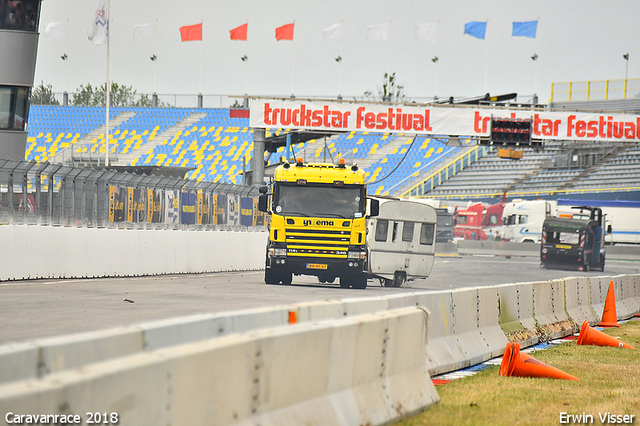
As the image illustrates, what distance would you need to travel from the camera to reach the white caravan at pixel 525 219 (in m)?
54.7

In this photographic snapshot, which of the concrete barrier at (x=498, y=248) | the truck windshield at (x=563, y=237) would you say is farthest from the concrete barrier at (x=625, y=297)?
the concrete barrier at (x=498, y=248)

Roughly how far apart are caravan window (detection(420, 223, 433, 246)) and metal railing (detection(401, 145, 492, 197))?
105 feet

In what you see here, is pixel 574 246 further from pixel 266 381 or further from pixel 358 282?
pixel 266 381

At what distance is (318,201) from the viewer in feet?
71.8

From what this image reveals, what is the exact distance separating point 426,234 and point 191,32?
36.5m

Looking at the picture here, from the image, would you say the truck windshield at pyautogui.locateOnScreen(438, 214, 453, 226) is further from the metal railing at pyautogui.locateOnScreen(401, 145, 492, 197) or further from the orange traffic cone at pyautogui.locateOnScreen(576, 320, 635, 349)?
the orange traffic cone at pyautogui.locateOnScreen(576, 320, 635, 349)

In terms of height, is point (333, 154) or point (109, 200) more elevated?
point (333, 154)

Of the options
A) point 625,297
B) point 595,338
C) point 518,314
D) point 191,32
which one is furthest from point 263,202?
point 191,32

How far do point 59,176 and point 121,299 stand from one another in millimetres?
5996

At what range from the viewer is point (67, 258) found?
20.8 metres

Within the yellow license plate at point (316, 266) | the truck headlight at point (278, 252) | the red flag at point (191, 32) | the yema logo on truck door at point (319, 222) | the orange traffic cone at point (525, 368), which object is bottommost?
the yellow license plate at point (316, 266)

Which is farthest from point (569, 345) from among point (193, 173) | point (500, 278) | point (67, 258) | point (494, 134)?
point (193, 173)

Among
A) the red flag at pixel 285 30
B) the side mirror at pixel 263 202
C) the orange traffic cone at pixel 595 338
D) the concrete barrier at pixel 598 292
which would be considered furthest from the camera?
the red flag at pixel 285 30

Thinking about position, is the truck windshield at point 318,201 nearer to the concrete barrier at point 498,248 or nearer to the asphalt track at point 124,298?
the asphalt track at point 124,298
